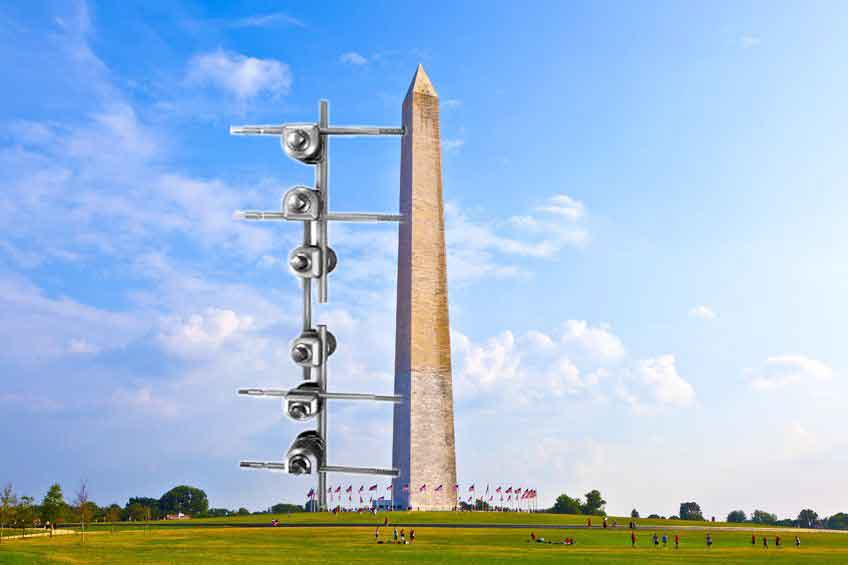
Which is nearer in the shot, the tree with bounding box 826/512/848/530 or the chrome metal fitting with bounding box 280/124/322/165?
the chrome metal fitting with bounding box 280/124/322/165

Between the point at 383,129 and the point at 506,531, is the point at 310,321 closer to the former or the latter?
the point at 383,129

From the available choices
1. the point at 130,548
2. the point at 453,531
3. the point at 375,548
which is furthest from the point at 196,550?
the point at 453,531

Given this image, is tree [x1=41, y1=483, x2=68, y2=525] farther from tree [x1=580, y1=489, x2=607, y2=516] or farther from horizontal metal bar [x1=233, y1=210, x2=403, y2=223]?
horizontal metal bar [x1=233, y1=210, x2=403, y2=223]

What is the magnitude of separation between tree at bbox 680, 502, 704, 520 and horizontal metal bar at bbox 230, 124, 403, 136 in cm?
11822

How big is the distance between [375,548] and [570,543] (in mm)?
14299

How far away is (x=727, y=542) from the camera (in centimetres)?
6247

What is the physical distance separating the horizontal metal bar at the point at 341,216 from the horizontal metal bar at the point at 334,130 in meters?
0.89

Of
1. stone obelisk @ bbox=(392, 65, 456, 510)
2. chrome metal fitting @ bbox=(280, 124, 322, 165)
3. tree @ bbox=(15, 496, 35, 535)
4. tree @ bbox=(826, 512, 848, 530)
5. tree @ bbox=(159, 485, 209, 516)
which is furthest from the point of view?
tree @ bbox=(159, 485, 209, 516)

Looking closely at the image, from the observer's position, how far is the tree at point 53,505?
81.5 meters

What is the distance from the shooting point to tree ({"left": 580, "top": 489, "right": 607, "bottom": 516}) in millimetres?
109250

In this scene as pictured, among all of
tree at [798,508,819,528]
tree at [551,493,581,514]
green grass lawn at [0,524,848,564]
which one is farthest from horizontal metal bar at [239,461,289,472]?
tree at [798,508,819,528]

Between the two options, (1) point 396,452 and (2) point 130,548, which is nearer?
(2) point 130,548

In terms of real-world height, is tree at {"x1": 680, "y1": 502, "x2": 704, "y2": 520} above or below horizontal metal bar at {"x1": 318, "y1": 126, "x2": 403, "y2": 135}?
below

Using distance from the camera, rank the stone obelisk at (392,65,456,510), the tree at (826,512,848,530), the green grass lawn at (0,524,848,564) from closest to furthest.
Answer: the green grass lawn at (0,524,848,564) < the stone obelisk at (392,65,456,510) < the tree at (826,512,848,530)
